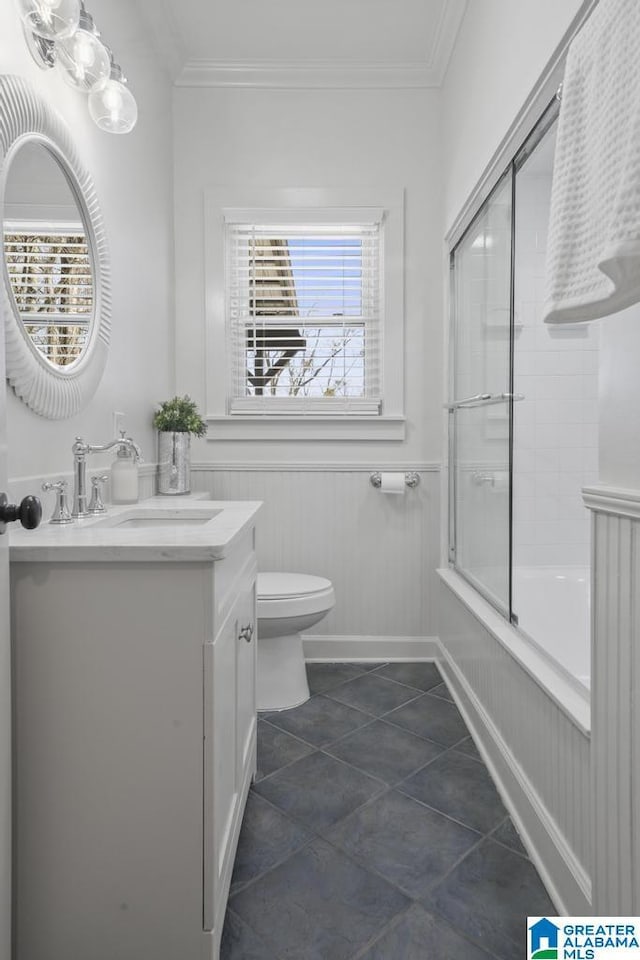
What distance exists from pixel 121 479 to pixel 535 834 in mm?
1482

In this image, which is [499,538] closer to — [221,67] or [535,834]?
[535,834]

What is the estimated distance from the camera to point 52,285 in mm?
1479

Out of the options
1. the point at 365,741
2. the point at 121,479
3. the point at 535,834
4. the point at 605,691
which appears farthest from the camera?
the point at 365,741

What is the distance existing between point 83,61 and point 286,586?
5.65ft

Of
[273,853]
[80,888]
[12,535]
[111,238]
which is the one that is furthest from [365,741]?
[111,238]

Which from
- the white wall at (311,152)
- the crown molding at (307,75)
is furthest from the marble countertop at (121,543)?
the crown molding at (307,75)

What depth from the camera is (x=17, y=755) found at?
103cm

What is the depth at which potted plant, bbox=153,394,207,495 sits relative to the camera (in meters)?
2.32

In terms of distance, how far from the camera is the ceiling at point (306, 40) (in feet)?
7.48

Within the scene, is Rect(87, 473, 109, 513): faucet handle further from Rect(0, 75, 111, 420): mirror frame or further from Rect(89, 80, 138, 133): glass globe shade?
Rect(89, 80, 138, 133): glass globe shade

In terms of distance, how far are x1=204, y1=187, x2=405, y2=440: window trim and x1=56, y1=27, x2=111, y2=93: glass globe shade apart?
42.0 inches

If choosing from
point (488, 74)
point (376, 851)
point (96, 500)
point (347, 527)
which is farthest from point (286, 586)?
point (488, 74)

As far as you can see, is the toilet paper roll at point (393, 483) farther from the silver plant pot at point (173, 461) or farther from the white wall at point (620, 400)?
the white wall at point (620, 400)

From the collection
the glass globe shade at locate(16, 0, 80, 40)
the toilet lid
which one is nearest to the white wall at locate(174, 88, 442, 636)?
the toilet lid
